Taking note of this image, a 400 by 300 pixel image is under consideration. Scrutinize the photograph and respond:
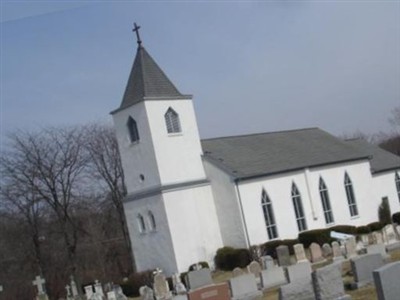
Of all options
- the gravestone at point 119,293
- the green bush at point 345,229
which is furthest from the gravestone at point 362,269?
the green bush at point 345,229

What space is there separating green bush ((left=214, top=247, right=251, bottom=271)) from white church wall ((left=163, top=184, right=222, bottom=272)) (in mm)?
493

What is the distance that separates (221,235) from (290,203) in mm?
4574

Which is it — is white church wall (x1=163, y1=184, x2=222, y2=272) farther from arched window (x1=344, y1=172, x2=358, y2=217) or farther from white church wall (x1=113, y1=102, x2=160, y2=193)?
arched window (x1=344, y1=172, x2=358, y2=217)

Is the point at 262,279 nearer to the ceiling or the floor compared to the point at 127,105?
nearer to the floor

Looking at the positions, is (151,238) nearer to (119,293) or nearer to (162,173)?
(162,173)

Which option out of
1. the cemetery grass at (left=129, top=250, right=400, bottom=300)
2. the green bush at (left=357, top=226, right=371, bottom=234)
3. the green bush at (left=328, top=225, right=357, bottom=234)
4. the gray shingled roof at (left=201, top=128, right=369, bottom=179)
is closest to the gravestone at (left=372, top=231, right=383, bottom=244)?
the cemetery grass at (left=129, top=250, right=400, bottom=300)

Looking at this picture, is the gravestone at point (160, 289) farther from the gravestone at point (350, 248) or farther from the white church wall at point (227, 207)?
the white church wall at point (227, 207)

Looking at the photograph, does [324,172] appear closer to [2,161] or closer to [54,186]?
[54,186]

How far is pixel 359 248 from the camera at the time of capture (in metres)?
28.9

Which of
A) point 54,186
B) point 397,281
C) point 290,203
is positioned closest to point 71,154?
point 54,186

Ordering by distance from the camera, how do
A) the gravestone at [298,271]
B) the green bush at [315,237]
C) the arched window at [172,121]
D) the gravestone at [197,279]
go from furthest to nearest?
1. the arched window at [172,121]
2. the green bush at [315,237]
3. the gravestone at [197,279]
4. the gravestone at [298,271]

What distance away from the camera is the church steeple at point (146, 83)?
34.5 meters

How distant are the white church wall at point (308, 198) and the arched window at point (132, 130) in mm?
6375

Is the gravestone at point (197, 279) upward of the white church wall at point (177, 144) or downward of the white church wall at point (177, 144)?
downward
